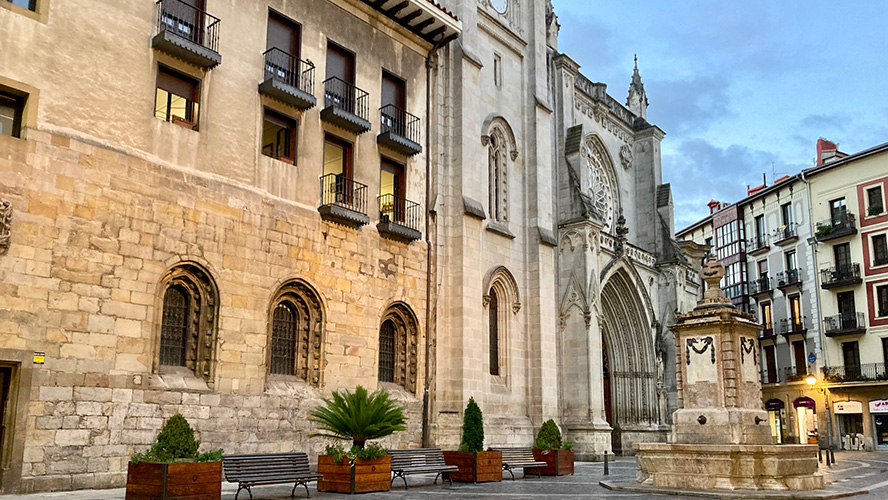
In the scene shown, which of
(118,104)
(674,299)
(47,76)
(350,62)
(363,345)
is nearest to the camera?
(47,76)

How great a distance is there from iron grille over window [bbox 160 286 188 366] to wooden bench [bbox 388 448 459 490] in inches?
197

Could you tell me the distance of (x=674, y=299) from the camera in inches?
1375

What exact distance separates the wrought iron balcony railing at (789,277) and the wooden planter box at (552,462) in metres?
32.3

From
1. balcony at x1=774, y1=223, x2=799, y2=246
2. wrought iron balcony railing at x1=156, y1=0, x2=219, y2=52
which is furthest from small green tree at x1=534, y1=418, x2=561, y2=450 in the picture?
balcony at x1=774, y1=223, x2=799, y2=246

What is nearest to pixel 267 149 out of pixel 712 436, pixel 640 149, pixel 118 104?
pixel 118 104

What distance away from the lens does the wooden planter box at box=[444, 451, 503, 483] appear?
58.2 feet

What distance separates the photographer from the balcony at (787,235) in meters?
47.7

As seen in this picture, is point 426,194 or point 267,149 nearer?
point 267,149

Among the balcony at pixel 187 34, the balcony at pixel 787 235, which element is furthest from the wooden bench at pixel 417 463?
the balcony at pixel 787 235

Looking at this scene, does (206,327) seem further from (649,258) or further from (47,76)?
(649,258)

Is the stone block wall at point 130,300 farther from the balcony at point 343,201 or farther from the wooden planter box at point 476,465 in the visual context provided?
the wooden planter box at point 476,465

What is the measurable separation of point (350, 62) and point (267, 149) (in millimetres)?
4211

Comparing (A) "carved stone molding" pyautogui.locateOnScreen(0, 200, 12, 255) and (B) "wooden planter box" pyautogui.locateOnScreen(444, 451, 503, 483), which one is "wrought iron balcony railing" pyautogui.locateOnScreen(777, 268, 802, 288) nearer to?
(B) "wooden planter box" pyautogui.locateOnScreen(444, 451, 503, 483)

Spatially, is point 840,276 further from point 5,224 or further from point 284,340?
point 5,224
